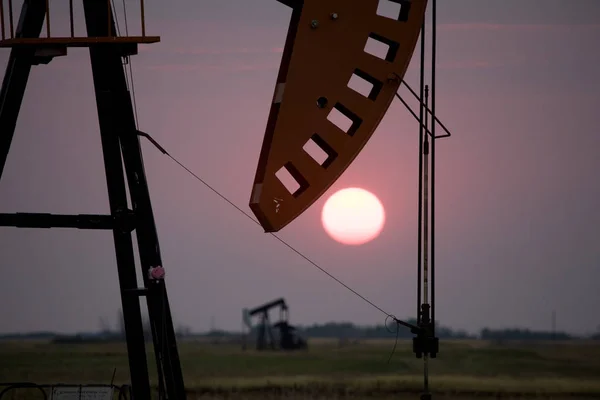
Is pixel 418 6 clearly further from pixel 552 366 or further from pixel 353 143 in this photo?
pixel 552 366

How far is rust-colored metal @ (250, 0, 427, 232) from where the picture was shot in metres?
12.8

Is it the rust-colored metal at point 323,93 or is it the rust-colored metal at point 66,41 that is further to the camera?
the rust-colored metal at point 66,41

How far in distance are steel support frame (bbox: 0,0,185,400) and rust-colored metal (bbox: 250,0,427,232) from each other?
165 centimetres

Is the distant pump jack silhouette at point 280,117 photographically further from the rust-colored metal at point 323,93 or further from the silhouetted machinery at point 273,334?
the silhouetted machinery at point 273,334

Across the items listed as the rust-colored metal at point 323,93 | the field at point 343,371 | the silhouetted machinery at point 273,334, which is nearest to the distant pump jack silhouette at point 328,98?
the rust-colored metal at point 323,93

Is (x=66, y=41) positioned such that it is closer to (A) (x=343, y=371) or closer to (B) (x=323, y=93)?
(B) (x=323, y=93)

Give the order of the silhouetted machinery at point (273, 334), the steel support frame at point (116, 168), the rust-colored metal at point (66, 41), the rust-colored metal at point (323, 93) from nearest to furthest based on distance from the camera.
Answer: the rust-colored metal at point (323, 93)
the rust-colored metal at point (66, 41)
the steel support frame at point (116, 168)
the silhouetted machinery at point (273, 334)

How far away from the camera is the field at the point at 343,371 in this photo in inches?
934

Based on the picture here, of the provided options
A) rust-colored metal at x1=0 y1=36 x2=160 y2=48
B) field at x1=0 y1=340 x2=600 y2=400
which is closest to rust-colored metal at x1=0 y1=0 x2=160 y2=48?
rust-colored metal at x1=0 y1=36 x2=160 y2=48

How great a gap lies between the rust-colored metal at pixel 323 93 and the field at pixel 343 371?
9594mm

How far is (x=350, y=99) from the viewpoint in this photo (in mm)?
13125

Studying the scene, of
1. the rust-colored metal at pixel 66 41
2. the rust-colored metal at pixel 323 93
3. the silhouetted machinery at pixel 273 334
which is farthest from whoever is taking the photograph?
the silhouetted machinery at pixel 273 334

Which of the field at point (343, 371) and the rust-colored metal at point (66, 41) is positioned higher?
the rust-colored metal at point (66, 41)

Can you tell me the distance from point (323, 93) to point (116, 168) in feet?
7.22
